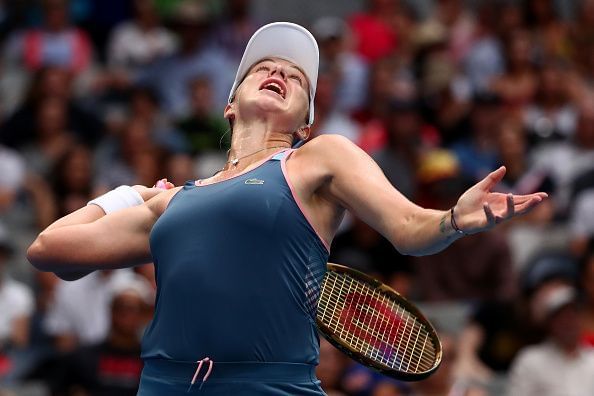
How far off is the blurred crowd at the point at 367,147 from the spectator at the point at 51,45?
23 mm

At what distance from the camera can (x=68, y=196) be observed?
38.0ft

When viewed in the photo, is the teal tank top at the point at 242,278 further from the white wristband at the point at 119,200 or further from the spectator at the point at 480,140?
the spectator at the point at 480,140

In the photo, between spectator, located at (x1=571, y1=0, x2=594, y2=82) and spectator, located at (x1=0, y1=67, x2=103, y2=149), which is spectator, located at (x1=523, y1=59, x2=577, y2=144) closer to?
spectator, located at (x1=571, y1=0, x2=594, y2=82)

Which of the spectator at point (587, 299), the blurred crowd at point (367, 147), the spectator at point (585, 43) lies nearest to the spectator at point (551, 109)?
the blurred crowd at point (367, 147)

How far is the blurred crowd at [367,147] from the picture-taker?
973cm

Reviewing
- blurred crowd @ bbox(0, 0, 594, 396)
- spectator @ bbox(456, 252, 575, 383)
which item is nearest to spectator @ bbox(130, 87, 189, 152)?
blurred crowd @ bbox(0, 0, 594, 396)

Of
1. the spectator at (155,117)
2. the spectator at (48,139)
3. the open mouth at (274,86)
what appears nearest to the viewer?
the open mouth at (274,86)

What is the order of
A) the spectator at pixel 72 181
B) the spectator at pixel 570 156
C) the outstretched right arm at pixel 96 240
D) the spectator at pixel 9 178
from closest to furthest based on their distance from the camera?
the outstretched right arm at pixel 96 240, the spectator at pixel 72 181, the spectator at pixel 9 178, the spectator at pixel 570 156

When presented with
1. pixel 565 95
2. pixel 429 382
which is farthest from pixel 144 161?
pixel 565 95

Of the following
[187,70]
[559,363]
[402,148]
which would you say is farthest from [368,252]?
[187,70]

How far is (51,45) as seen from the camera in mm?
13891

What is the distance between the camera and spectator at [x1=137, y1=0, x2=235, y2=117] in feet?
45.6

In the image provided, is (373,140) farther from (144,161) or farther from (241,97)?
(241,97)

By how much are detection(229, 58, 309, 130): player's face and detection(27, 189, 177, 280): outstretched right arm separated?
466 millimetres
